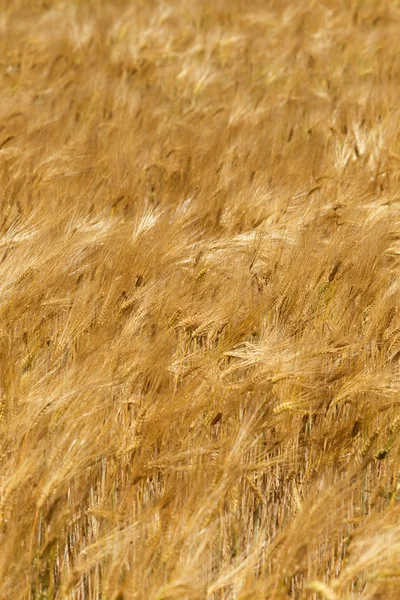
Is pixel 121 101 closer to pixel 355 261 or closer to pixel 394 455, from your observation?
pixel 355 261

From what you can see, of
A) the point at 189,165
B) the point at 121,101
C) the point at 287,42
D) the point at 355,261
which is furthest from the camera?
the point at 287,42

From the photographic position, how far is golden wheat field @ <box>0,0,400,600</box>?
1.25m

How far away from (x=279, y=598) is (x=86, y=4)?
5127 millimetres

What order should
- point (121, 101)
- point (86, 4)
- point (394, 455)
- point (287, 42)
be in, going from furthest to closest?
point (86, 4), point (287, 42), point (121, 101), point (394, 455)

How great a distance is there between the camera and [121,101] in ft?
11.1

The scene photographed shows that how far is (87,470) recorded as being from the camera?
54.2 inches

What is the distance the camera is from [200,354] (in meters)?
1.65

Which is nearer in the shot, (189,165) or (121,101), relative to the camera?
(189,165)

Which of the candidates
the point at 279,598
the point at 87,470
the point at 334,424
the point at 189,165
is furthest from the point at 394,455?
the point at 189,165

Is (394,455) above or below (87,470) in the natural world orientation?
below

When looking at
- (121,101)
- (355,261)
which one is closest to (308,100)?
(121,101)

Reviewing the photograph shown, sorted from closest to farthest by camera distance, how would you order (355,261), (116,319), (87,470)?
(87,470)
(116,319)
(355,261)

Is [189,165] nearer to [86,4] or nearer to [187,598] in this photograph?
[187,598]

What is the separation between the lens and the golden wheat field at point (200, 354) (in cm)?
125
